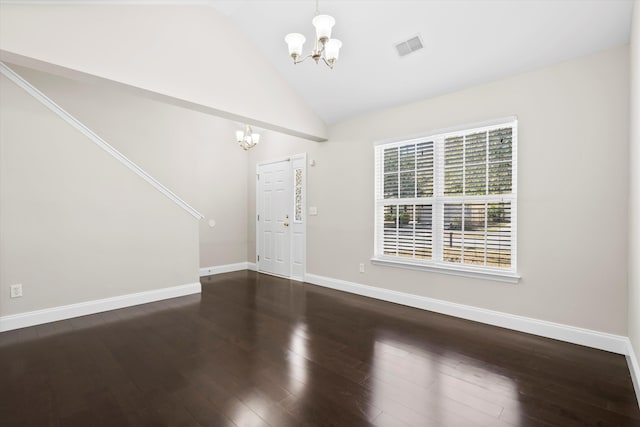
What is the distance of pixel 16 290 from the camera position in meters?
3.25

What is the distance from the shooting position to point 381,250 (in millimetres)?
4422

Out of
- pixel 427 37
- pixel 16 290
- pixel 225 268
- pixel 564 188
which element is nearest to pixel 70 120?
pixel 16 290

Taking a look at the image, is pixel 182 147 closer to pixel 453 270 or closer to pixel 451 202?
pixel 451 202

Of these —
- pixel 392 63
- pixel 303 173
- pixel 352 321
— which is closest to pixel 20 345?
pixel 352 321

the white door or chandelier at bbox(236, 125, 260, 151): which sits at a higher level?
chandelier at bbox(236, 125, 260, 151)

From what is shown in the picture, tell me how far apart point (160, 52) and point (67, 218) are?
2166mm

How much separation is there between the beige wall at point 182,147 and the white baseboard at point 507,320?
2.93 meters

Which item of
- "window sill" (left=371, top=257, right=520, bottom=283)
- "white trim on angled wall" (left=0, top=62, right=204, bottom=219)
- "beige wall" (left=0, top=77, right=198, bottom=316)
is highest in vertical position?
"white trim on angled wall" (left=0, top=62, right=204, bottom=219)

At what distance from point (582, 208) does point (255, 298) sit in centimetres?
388

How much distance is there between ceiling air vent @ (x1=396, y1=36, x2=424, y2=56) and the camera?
10.6 ft

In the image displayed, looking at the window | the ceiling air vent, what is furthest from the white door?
the ceiling air vent

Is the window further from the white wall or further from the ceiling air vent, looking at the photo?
the white wall

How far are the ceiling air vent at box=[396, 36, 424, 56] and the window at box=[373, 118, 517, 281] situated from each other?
103 centimetres

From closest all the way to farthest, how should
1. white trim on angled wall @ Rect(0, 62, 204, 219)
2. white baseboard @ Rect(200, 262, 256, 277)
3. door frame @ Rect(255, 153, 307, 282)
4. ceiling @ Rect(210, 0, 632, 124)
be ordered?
ceiling @ Rect(210, 0, 632, 124) < white trim on angled wall @ Rect(0, 62, 204, 219) < door frame @ Rect(255, 153, 307, 282) < white baseboard @ Rect(200, 262, 256, 277)
